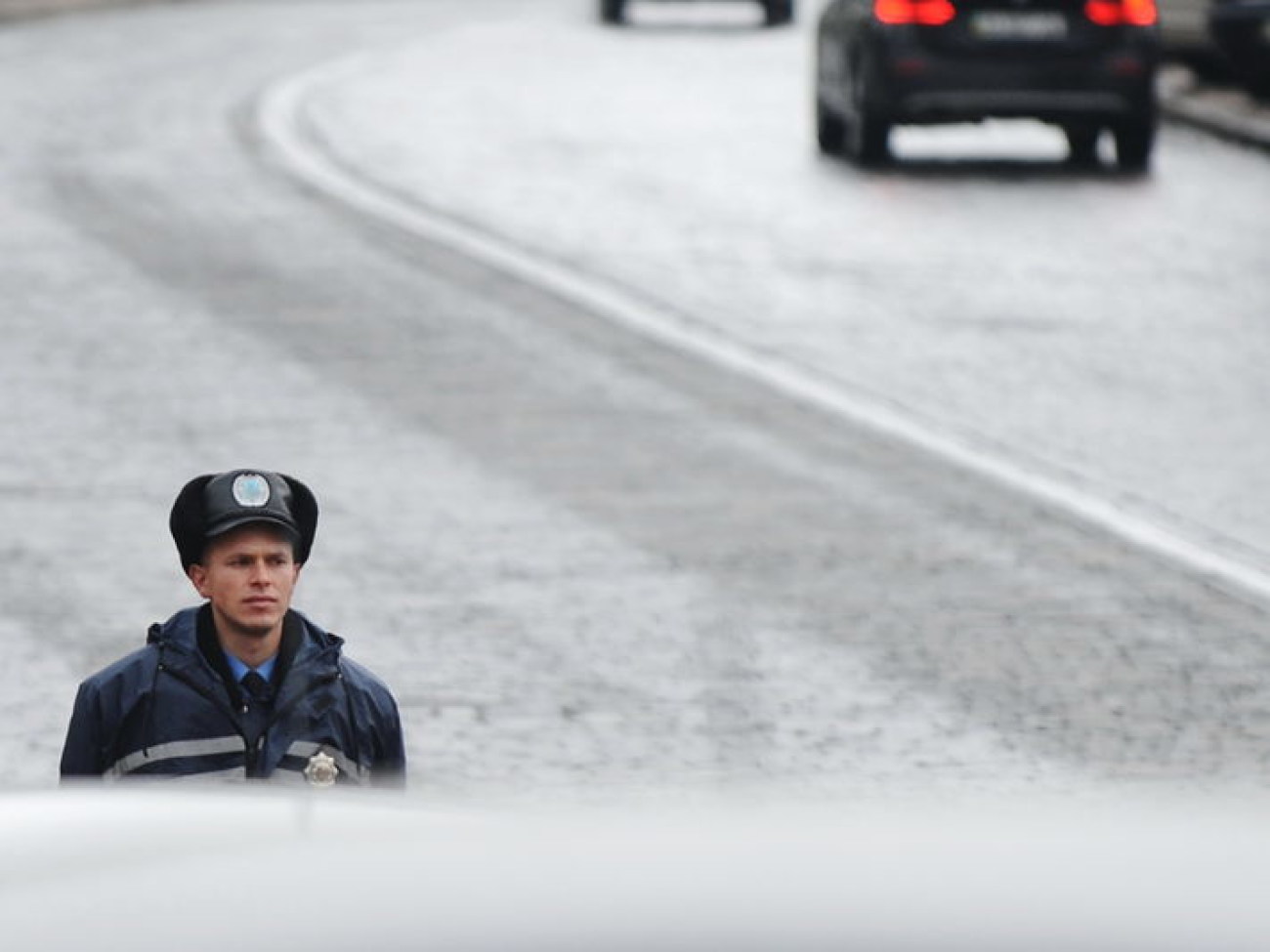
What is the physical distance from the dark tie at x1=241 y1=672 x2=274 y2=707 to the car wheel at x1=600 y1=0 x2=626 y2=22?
34.2 meters

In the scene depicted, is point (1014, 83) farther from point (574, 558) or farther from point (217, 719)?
point (217, 719)

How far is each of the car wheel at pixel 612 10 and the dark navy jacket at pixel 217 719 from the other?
34.1 m

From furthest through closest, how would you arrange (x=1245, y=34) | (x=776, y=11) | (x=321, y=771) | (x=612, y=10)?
(x=776, y=11) < (x=612, y=10) < (x=1245, y=34) < (x=321, y=771)

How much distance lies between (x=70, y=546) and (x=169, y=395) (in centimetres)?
303

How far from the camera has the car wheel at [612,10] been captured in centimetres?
3875

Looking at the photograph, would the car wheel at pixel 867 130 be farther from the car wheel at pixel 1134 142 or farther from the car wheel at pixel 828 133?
the car wheel at pixel 1134 142

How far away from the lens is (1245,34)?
82.2 feet

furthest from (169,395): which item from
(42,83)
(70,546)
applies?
(42,83)

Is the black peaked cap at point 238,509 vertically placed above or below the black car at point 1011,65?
above

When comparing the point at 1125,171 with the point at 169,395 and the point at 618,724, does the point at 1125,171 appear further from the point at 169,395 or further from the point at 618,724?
the point at 618,724

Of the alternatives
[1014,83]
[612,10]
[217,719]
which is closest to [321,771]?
[217,719]

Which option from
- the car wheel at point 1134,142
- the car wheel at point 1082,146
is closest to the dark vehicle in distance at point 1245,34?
the car wheel at point 1082,146

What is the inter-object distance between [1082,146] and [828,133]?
179 cm

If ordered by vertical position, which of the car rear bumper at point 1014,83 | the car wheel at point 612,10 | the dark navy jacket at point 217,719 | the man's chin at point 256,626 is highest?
the man's chin at point 256,626
